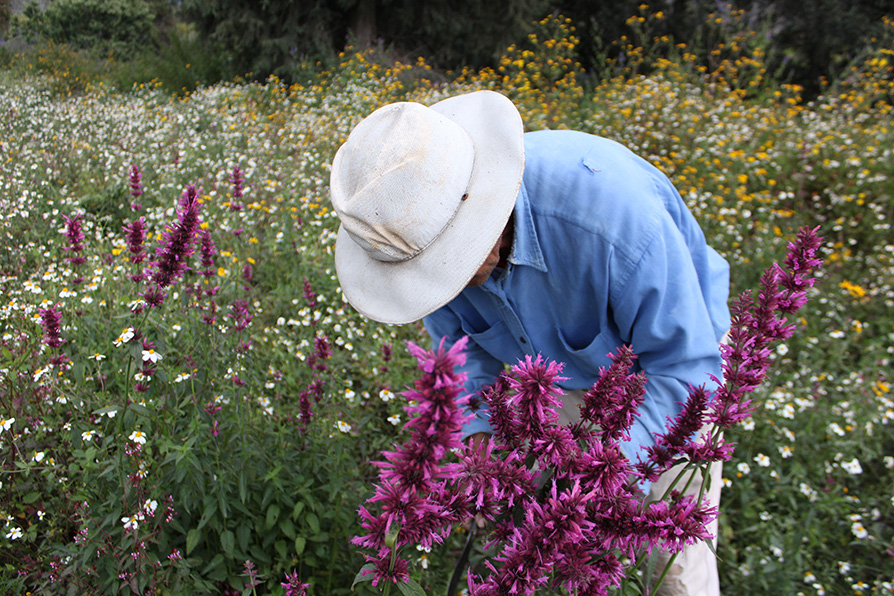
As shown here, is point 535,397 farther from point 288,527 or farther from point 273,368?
point 273,368

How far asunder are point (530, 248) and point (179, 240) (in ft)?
3.32

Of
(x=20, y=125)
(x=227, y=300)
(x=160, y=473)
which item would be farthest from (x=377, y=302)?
(x=20, y=125)

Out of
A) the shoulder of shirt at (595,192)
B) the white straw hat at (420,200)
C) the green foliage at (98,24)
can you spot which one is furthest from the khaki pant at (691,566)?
the green foliage at (98,24)

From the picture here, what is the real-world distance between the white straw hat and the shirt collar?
245 millimetres

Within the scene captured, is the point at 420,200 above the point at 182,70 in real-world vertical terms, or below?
above

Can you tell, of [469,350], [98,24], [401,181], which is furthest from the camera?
[98,24]

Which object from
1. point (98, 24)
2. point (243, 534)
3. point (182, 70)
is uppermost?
point (243, 534)

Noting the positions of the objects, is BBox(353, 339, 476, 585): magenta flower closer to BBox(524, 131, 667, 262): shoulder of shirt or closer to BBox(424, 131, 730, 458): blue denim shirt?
BBox(424, 131, 730, 458): blue denim shirt

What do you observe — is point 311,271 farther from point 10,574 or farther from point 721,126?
point 721,126

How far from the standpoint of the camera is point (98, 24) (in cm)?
1446

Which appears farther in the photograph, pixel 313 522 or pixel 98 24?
pixel 98 24

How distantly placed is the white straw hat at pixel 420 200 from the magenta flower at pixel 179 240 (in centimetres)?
42

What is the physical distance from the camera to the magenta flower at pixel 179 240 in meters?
1.52

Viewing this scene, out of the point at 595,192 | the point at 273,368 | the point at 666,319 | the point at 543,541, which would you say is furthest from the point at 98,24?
the point at 543,541
